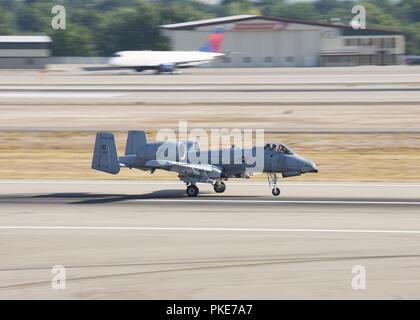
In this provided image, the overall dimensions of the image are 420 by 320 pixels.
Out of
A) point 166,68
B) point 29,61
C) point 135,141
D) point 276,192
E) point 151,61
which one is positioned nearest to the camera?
point 276,192

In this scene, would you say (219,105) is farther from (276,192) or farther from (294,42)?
(294,42)

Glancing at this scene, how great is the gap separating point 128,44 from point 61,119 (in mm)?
128124

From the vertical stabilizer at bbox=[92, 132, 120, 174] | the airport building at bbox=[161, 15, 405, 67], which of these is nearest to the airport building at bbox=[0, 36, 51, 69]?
the airport building at bbox=[161, 15, 405, 67]

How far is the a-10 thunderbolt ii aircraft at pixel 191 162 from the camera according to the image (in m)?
28.4

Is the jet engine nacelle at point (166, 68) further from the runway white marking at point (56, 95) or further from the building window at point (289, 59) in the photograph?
the building window at point (289, 59)

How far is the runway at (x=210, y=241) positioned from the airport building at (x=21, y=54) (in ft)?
356

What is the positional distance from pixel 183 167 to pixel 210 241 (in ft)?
22.3

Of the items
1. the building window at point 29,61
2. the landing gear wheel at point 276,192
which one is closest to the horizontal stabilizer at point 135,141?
the landing gear wheel at point 276,192

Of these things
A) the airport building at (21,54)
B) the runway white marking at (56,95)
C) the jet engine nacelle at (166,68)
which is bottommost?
the runway white marking at (56,95)

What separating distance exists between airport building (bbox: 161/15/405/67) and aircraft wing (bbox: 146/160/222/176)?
374ft

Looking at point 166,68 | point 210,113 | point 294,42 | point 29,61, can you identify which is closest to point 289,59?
point 294,42

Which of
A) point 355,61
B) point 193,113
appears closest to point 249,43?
point 355,61

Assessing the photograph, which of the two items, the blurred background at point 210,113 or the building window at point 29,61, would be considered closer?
the blurred background at point 210,113

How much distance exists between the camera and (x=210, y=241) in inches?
864
